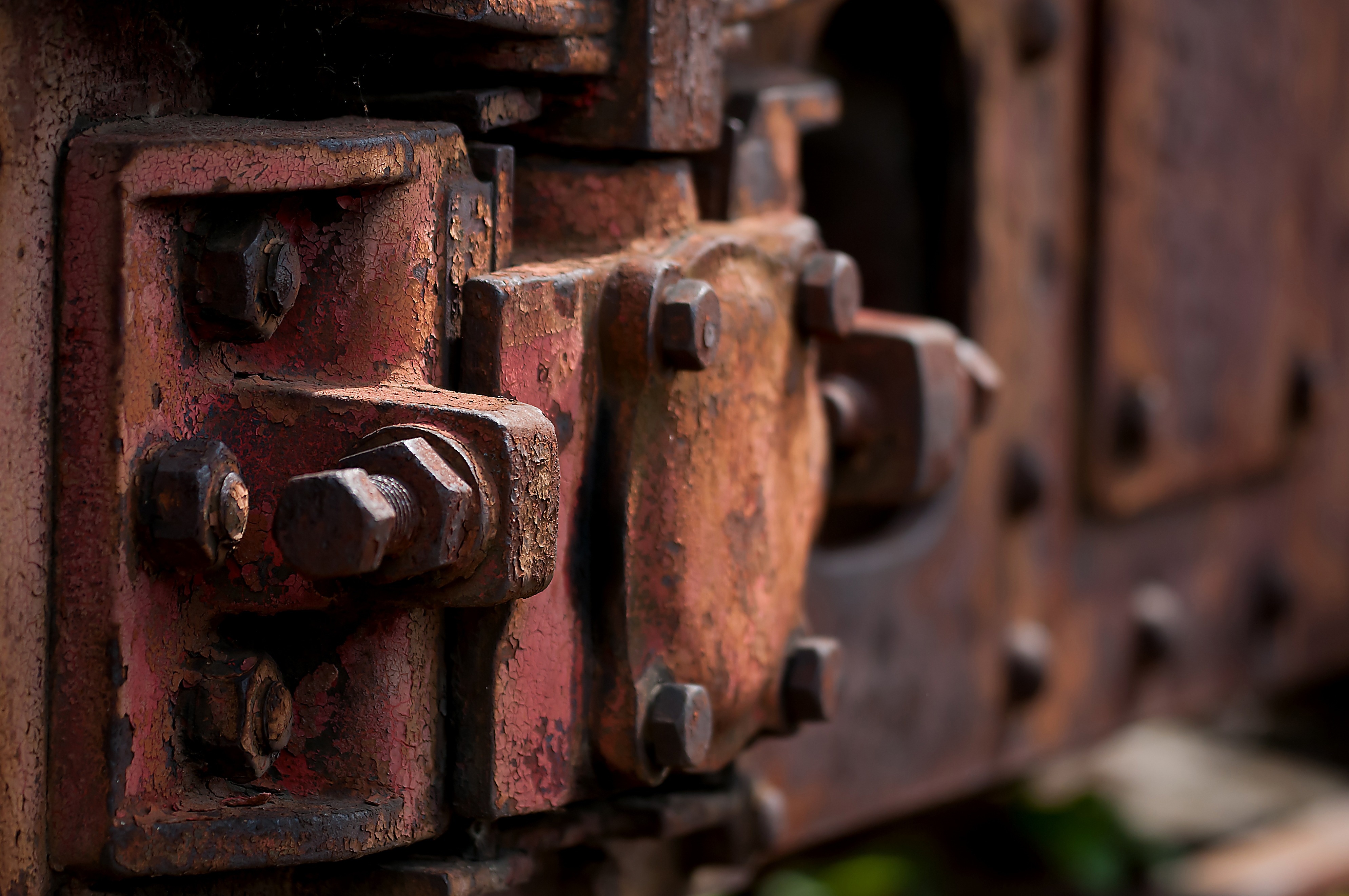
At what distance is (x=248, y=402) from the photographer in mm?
813

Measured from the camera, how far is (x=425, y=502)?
0.76 metres

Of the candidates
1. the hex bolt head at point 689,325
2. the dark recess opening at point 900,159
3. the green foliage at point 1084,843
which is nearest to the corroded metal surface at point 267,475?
the hex bolt head at point 689,325

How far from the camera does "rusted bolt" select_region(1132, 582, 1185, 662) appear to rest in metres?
1.88

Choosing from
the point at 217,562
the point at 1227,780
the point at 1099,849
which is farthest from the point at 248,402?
the point at 1227,780

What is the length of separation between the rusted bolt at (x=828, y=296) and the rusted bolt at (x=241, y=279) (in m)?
0.36

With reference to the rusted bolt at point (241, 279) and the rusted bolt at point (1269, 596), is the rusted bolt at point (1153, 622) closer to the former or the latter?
the rusted bolt at point (1269, 596)

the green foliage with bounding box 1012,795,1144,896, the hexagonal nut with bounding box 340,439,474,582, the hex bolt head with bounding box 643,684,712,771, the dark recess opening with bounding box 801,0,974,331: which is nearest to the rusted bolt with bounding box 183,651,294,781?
the hexagonal nut with bounding box 340,439,474,582

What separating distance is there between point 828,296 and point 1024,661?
0.79 meters

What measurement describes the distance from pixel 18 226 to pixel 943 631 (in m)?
1.07

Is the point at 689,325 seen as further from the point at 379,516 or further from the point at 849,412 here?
the point at 849,412

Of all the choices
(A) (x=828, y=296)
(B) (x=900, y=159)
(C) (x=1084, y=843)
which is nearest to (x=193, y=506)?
(A) (x=828, y=296)

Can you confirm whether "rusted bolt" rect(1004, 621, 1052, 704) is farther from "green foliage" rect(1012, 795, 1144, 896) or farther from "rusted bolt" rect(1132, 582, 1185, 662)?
"green foliage" rect(1012, 795, 1144, 896)

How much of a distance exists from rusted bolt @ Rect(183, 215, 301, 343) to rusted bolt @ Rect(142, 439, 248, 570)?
59 millimetres

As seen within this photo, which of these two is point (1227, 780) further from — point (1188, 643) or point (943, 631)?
point (943, 631)
